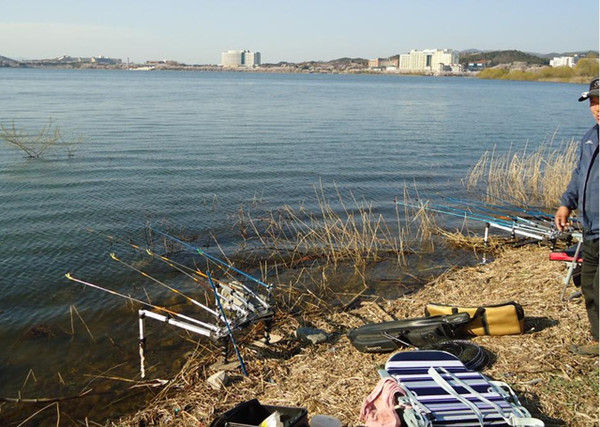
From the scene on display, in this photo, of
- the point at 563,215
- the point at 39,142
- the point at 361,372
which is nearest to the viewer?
the point at 563,215

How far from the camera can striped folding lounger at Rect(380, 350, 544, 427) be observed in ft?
12.3

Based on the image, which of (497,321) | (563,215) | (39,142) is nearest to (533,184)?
(497,321)

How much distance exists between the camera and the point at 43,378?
632 centimetres

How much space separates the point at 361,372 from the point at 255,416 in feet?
4.52

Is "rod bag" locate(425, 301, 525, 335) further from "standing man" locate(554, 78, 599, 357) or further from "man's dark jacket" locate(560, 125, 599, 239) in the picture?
"man's dark jacket" locate(560, 125, 599, 239)

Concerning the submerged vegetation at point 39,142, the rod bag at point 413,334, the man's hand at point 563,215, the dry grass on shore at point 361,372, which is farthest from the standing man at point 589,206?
the submerged vegetation at point 39,142

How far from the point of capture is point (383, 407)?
3955mm

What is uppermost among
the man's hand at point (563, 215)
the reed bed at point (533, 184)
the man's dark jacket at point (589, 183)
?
the man's dark jacket at point (589, 183)

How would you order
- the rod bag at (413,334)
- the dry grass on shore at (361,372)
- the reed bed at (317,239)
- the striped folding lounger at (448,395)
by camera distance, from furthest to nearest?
the reed bed at (317,239) < the rod bag at (413,334) < the dry grass on shore at (361,372) < the striped folding lounger at (448,395)

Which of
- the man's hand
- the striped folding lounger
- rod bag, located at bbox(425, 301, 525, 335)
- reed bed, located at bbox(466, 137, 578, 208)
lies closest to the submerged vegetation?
reed bed, located at bbox(466, 137, 578, 208)

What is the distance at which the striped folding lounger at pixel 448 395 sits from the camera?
12.3 feet

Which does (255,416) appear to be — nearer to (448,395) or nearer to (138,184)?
(448,395)

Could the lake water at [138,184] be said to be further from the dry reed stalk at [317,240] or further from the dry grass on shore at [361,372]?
the dry grass on shore at [361,372]

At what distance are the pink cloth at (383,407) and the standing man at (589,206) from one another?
6.44 feet
